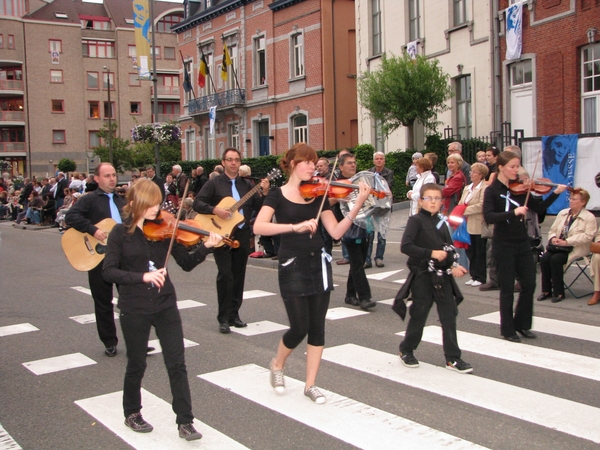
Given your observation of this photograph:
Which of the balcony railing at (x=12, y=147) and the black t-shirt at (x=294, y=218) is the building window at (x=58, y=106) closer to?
the balcony railing at (x=12, y=147)

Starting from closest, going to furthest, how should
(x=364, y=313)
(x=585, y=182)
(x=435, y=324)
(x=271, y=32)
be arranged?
(x=435, y=324) → (x=364, y=313) → (x=585, y=182) → (x=271, y=32)

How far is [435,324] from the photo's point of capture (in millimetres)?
7914

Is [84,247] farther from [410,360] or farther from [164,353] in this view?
[410,360]

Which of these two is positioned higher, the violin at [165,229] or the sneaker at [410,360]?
the violin at [165,229]

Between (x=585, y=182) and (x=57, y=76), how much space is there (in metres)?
58.3

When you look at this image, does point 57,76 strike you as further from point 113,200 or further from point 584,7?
point 113,200

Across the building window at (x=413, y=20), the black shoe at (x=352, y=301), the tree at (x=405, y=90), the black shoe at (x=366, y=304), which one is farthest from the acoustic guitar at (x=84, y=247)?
the building window at (x=413, y=20)

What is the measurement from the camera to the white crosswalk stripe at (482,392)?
4.73 metres

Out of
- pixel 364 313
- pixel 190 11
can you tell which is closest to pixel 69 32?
pixel 190 11

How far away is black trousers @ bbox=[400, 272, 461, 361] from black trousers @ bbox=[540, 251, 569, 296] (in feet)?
11.4

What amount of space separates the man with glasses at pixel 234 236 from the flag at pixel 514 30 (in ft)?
49.9

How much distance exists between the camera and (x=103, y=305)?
685 centimetres

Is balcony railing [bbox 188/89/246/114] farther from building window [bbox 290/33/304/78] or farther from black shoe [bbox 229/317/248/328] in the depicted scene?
black shoe [bbox 229/317/248/328]

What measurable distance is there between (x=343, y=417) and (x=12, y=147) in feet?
211
